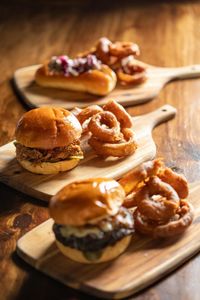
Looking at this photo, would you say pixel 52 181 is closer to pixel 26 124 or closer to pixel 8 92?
pixel 26 124

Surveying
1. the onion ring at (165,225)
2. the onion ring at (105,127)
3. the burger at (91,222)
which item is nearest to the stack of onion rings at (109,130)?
the onion ring at (105,127)

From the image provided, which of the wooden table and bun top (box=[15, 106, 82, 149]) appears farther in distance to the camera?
bun top (box=[15, 106, 82, 149])

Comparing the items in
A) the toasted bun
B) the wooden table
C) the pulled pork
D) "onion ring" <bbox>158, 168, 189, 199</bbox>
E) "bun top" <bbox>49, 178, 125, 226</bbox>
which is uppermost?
"bun top" <bbox>49, 178, 125, 226</bbox>

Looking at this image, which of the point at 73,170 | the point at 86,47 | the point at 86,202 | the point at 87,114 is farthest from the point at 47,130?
the point at 86,47

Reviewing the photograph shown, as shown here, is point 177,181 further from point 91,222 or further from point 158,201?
point 91,222

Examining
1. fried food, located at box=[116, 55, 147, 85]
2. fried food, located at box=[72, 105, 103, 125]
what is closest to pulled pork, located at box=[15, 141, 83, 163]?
fried food, located at box=[72, 105, 103, 125]

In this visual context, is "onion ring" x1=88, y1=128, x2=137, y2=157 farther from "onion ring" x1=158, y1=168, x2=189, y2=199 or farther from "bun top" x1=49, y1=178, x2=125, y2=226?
"bun top" x1=49, y1=178, x2=125, y2=226
